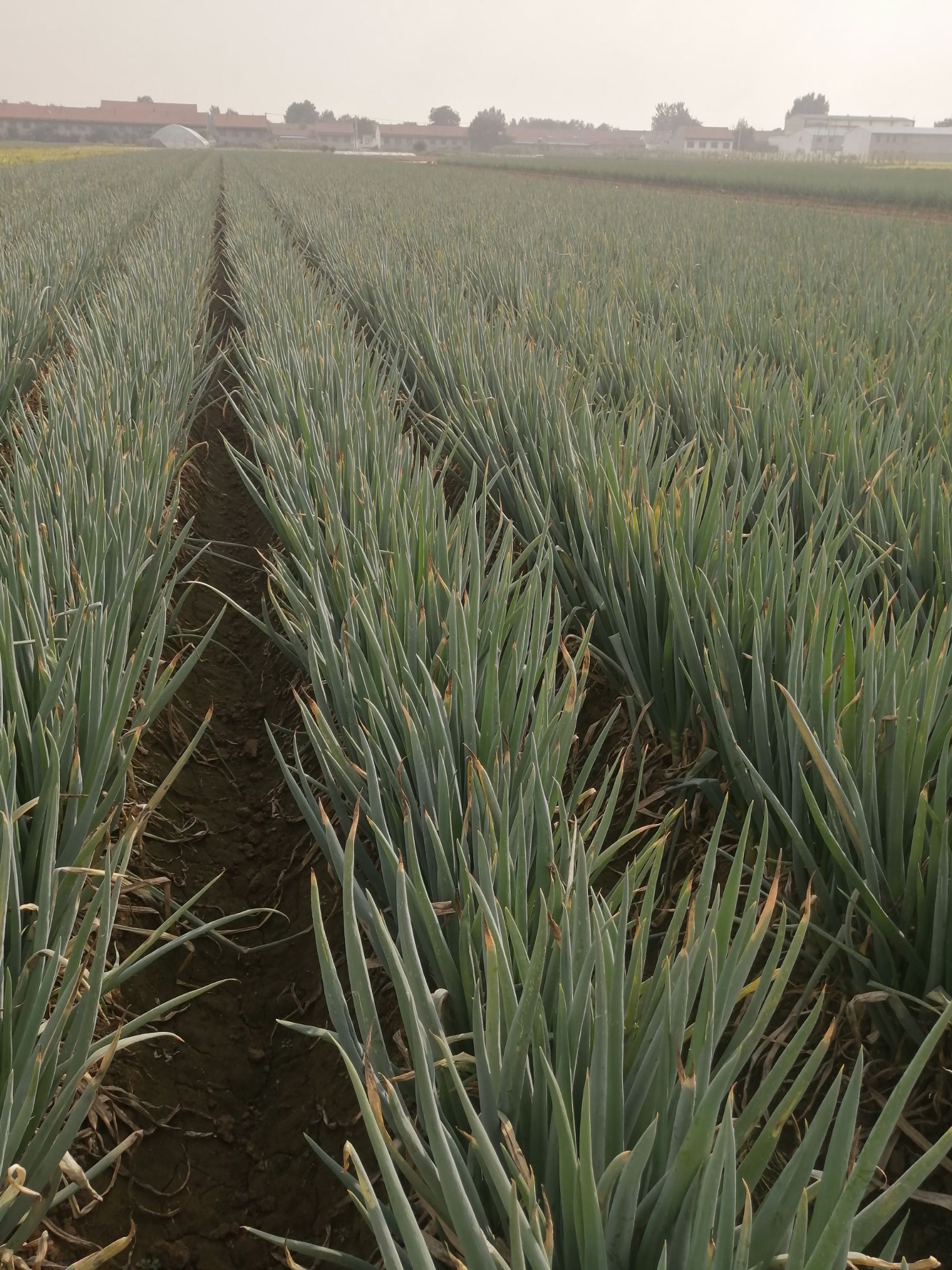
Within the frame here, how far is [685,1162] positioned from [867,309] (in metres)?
4.67

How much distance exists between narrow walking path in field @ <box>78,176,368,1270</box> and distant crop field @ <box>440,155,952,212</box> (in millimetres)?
19721

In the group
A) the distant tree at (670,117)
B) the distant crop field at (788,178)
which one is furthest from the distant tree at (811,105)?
the distant crop field at (788,178)

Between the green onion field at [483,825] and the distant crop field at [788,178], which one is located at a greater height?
the distant crop field at [788,178]

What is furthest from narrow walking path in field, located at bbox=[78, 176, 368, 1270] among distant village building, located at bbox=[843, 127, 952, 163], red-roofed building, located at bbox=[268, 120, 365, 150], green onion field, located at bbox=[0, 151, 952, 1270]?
red-roofed building, located at bbox=[268, 120, 365, 150]

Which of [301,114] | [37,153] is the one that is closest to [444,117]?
[301,114]

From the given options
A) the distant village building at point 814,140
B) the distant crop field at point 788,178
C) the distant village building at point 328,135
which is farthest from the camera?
the distant village building at point 328,135

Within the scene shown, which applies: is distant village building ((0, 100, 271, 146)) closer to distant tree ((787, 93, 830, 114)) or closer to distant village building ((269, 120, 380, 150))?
distant village building ((269, 120, 380, 150))

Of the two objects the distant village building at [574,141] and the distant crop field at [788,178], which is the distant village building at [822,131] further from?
the distant crop field at [788,178]

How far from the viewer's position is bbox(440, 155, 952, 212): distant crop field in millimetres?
19578

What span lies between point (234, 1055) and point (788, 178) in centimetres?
2611

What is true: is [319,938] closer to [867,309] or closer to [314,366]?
[314,366]

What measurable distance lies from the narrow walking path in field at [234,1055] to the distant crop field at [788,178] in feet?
64.7

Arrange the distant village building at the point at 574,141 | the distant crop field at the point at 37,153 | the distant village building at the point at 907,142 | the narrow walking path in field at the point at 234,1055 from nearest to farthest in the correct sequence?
the narrow walking path in field at the point at 234,1055 < the distant crop field at the point at 37,153 < the distant village building at the point at 907,142 < the distant village building at the point at 574,141

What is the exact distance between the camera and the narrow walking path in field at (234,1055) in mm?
1326
